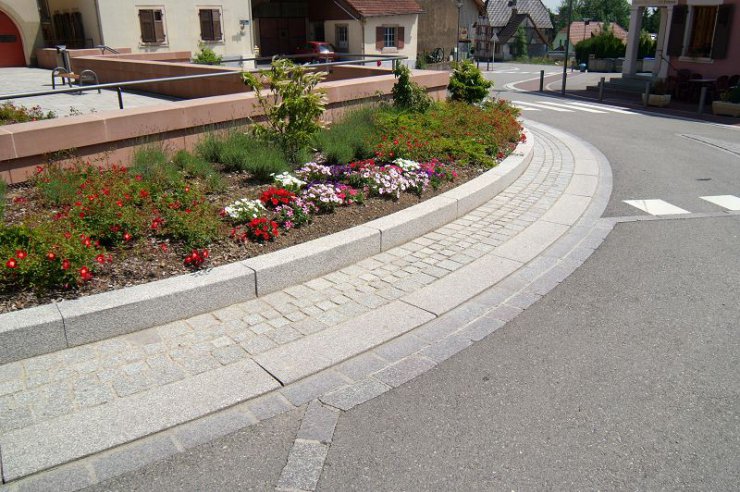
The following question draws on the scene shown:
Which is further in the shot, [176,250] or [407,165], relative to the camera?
[407,165]

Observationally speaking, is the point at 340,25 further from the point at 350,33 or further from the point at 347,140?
the point at 347,140

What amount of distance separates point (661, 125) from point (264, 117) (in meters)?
13.5

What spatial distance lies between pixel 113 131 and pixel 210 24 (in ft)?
78.0

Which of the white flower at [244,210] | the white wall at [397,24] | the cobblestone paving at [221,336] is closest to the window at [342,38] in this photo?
the white wall at [397,24]

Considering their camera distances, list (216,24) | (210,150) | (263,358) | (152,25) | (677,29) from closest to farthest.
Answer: (263,358), (210,150), (677,29), (152,25), (216,24)

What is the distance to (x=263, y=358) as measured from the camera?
15.4 ft

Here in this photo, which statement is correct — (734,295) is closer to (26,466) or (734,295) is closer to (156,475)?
(156,475)

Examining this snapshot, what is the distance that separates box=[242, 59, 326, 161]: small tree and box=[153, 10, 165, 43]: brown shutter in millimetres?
21074

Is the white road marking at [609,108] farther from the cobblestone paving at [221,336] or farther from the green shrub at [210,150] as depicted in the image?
the green shrub at [210,150]

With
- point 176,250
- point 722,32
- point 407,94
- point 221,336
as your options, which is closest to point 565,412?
point 221,336

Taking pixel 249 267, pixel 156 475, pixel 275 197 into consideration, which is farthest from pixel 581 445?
pixel 275 197

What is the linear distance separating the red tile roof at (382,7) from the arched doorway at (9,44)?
19.0 metres

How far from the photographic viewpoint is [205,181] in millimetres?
7449

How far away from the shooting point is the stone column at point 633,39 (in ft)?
92.1
